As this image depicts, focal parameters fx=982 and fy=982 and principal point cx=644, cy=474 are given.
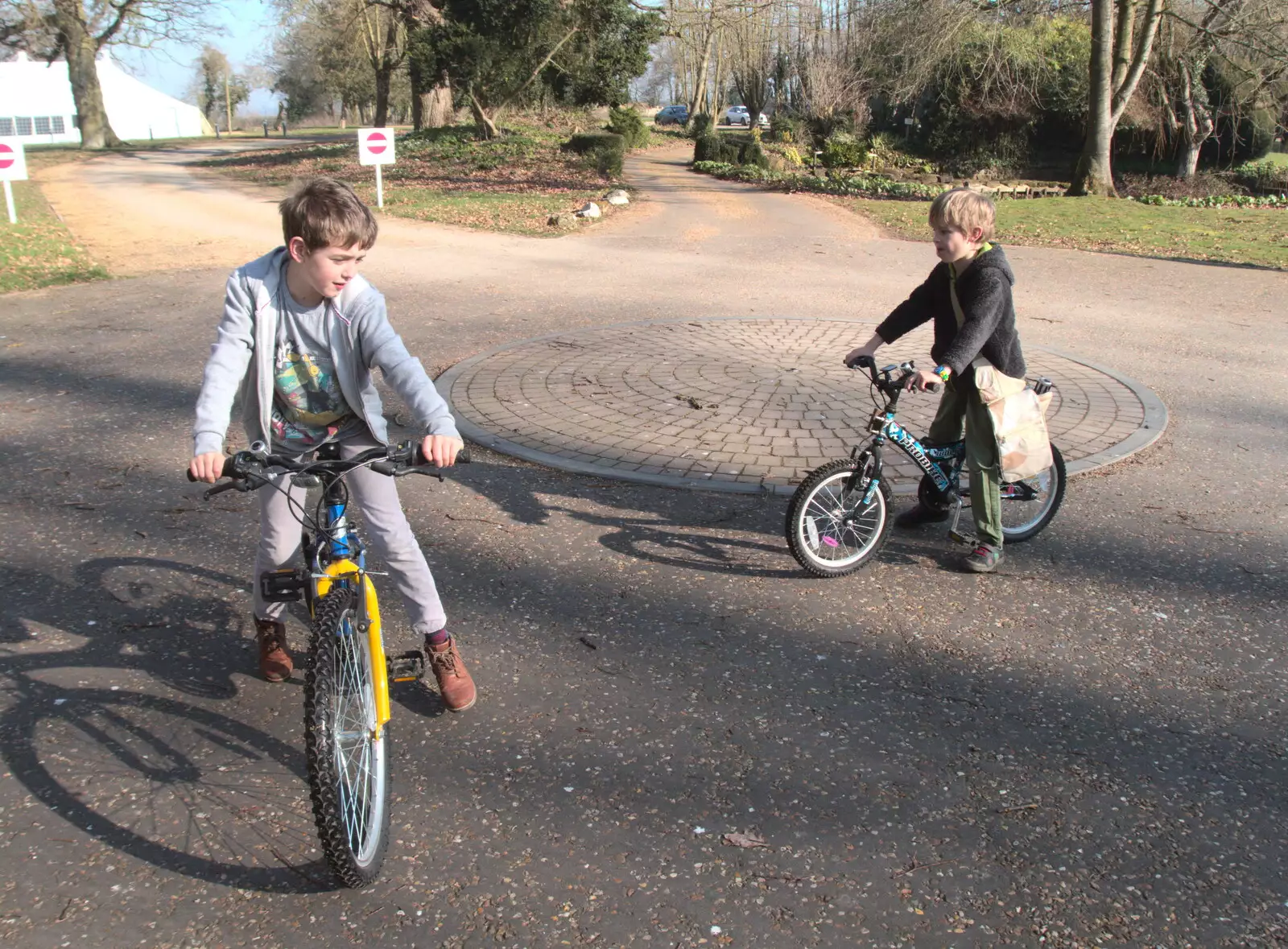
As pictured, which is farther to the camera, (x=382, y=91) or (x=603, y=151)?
(x=382, y=91)

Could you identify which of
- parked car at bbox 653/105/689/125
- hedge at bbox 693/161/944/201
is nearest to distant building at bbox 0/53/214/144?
parked car at bbox 653/105/689/125

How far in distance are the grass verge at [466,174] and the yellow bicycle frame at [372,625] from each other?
13.8 meters

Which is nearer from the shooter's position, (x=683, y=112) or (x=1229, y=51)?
(x=1229, y=51)

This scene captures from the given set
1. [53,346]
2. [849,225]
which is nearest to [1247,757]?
[53,346]

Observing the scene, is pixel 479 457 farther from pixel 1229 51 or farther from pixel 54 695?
pixel 1229 51

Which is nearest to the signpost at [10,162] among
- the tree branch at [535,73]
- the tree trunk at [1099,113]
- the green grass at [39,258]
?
the green grass at [39,258]

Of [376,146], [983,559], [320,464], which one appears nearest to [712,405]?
[983,559]

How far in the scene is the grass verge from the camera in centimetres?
1789

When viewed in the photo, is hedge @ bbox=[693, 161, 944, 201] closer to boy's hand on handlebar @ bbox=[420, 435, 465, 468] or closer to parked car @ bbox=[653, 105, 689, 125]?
boy's hand on handlebar @ bbox=[420, 435, 465, 468]

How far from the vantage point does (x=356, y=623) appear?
2.63 meters

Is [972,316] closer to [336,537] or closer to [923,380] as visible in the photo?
[923,380]

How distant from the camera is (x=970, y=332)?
4082 millimetres

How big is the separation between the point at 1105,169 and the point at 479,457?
21650 millimetres

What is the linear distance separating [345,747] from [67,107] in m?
80.8
